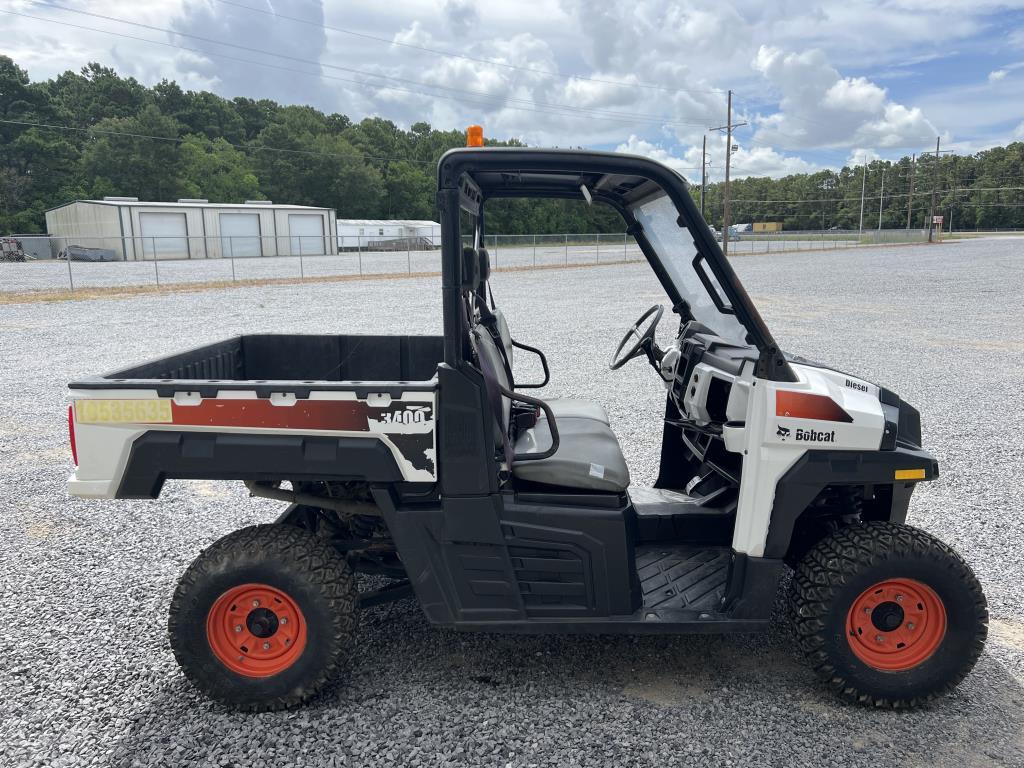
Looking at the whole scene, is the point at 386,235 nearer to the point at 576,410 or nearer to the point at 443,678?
the point at 576,410

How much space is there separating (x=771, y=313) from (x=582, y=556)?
13318 millimetres

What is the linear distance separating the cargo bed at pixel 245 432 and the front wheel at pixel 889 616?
1508 millimetres

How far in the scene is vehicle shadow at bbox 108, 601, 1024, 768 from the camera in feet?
8.30

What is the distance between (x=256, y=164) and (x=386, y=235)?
75.0 feet

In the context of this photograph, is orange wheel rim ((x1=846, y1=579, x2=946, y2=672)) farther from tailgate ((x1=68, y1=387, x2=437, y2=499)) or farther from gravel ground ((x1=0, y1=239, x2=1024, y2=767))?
tailgate ((x1=68, y1=387, x2=437, y2=499))

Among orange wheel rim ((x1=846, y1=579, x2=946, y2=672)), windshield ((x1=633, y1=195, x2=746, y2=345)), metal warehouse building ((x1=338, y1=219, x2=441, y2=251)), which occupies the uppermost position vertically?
metal warehouse building ((x1=338, y1=219, x2=441, y2=251))

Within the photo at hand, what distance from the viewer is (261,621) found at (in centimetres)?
279

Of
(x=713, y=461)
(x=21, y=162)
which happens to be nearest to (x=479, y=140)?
(x=713, y=461)

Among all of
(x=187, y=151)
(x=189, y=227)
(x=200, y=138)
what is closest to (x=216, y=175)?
(x=187, y=151)

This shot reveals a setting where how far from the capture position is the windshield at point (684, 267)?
3.15 m

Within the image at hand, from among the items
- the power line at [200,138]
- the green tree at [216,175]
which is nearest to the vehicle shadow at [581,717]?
the power line at [200,138]

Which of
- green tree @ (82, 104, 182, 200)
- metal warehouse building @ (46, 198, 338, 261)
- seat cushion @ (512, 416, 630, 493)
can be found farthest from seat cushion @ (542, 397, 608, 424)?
green tree @ (82, 104, 182, 200)

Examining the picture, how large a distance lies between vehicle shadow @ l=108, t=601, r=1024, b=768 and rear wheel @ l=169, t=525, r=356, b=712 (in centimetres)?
12

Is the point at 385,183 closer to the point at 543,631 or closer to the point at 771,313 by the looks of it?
the point at 771,313
